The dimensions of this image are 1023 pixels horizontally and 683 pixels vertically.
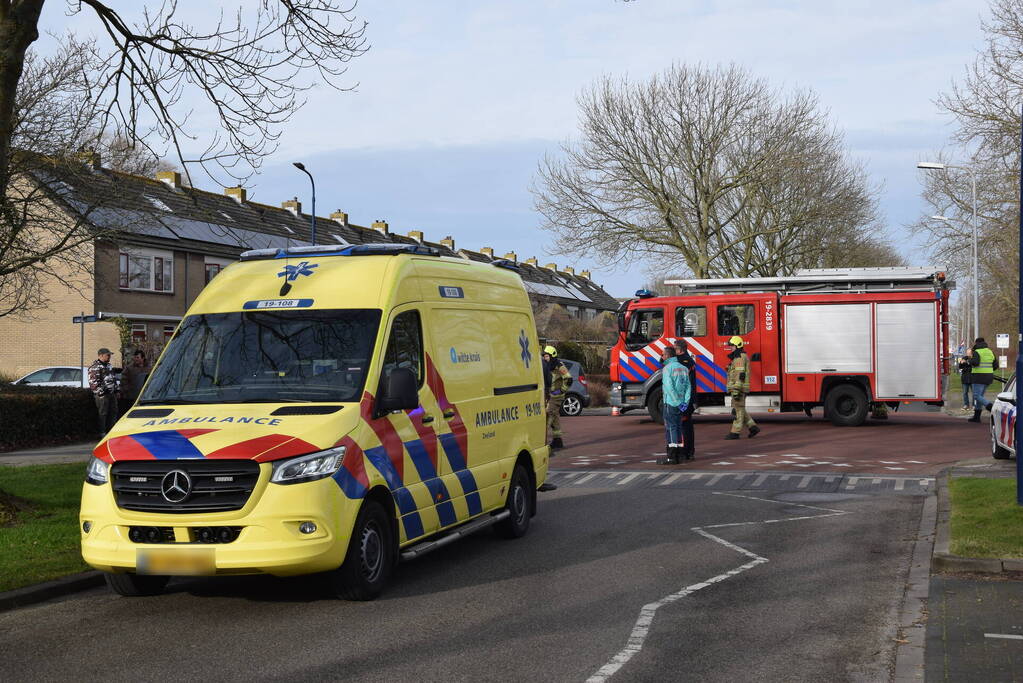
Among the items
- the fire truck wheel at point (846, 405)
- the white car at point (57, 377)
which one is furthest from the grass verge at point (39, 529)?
the white car at point (57, 377)

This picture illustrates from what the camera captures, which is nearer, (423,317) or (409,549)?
(409,549)

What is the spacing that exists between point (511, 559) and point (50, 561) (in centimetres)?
356

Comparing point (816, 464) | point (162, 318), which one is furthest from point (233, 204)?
point (816, 464)

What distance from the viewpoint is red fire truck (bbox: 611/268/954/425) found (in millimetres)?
22844

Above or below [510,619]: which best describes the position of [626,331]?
above

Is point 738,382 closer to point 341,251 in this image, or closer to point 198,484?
point 341,251

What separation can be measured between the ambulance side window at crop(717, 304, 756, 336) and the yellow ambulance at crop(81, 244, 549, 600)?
Answer: 48.3 ft

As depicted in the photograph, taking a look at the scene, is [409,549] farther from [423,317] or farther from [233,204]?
[233,204]

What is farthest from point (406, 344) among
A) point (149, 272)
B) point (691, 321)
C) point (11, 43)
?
point (149, 272)

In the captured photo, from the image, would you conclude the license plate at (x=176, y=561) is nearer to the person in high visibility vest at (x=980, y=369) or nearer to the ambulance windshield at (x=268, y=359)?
the ambulance windshield at (x=268, y=359)

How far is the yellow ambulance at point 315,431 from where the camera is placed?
6.71 meters

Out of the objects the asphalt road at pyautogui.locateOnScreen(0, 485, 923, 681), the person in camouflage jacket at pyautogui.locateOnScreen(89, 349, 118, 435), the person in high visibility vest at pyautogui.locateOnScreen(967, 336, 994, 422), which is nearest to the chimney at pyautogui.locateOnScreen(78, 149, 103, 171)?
the person in camouflage jacket at pyautogui.locateOnScreen(89, 349, 118, 435)

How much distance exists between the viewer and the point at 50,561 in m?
8.38

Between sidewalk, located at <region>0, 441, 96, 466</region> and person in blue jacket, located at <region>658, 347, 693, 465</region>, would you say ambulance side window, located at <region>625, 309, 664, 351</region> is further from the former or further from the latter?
sidewalk, located at <region>0, 441, 96, 466</region>
